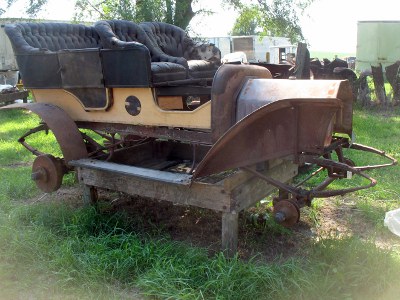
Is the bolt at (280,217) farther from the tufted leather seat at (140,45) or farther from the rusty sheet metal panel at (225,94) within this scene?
the tufted leather seat at (140,45)

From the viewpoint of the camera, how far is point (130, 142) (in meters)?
4.96

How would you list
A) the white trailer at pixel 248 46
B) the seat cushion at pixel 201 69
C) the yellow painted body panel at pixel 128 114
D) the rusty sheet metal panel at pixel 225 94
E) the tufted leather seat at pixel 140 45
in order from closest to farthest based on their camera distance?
the rusty sheet metal panel at pixel 225 94 < the yellow painted body panel at pixel 128 114 < the tufted leather seat at pixel 140 45 < the seat cushion at pixel 201 69 < the white trailer at pixel 248 46

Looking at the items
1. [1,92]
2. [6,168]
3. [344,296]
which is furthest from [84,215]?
[1,92]

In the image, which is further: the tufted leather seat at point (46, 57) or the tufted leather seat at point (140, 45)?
the tufted leather seat at point (46, 57)

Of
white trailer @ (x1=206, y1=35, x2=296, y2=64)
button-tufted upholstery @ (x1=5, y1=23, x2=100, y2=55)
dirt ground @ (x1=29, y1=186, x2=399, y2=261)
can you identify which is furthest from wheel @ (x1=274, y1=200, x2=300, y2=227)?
white trailer @ (x1=206, y1=35, x2=296, y2=64)

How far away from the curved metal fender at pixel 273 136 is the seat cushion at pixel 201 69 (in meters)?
2.12

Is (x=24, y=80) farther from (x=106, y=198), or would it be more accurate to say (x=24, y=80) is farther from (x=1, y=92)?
(x=1, y=92)

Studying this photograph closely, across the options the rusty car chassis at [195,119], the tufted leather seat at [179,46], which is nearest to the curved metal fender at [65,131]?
the rusty car chassis at [195,119]

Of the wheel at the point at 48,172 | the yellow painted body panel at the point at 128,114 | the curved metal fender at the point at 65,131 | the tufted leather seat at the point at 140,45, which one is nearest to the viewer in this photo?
the yellow painted body panel at the point at 128,114

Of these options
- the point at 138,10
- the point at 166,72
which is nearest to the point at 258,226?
the point at 166,72

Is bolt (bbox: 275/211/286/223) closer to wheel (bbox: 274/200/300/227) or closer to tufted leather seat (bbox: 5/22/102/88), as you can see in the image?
wheel (bbox: 274/200/300/227)

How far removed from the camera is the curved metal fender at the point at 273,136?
2775 millimetres

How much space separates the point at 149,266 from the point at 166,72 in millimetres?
1733

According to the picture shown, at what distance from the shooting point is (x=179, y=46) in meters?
6.22
